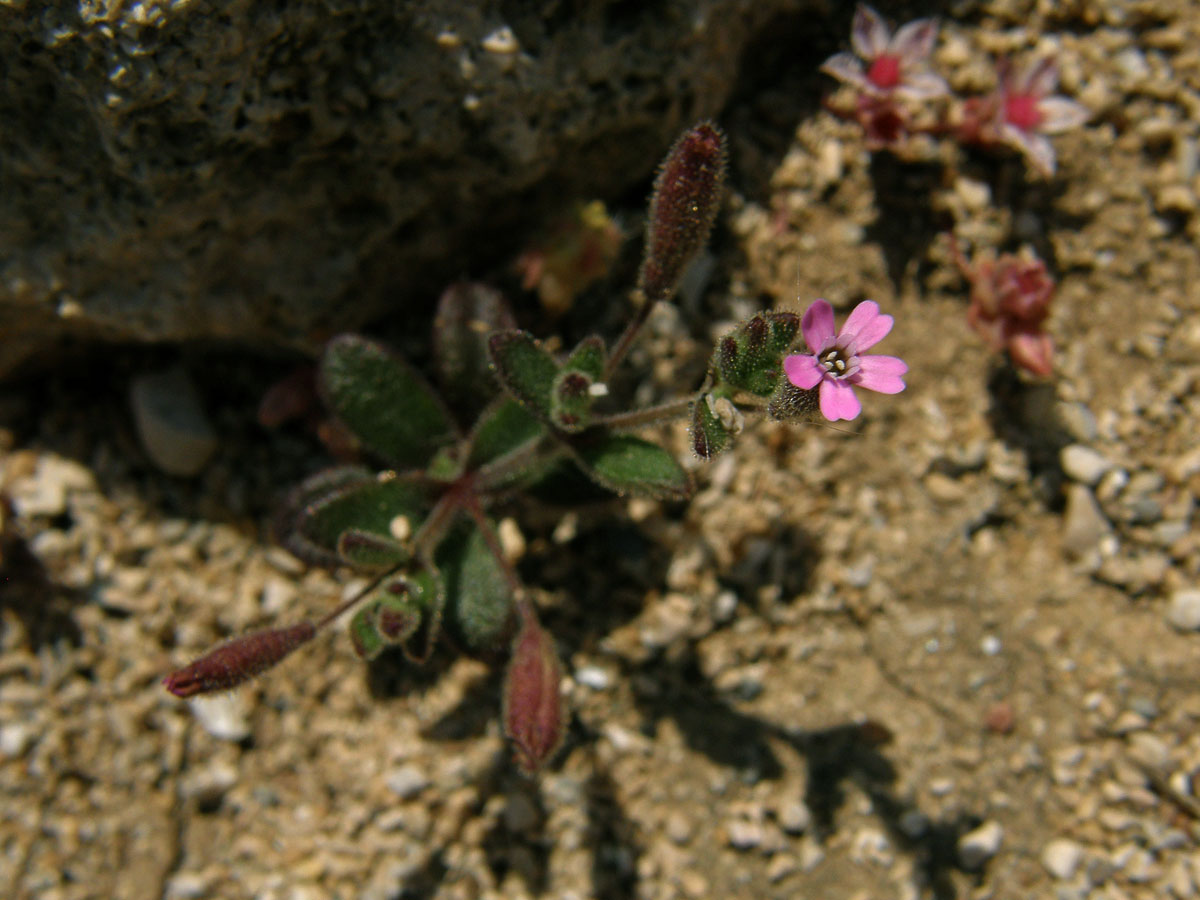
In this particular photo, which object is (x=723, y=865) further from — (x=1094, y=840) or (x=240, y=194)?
(x=240, y=194)

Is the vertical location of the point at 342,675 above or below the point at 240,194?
below

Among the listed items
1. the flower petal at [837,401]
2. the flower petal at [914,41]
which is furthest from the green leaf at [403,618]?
the flower petal at [914,41]

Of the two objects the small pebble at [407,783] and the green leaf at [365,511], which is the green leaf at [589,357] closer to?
the green leaf at [365,511]

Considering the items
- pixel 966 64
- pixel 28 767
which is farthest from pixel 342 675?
pixel 966 64

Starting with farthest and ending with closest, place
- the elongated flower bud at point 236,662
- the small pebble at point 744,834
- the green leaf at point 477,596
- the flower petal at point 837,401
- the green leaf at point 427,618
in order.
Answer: the small pebble at point 744,834
the green leaf at point 477,596
the green leaf at point 427,618
the elongated flower bud at point 236,662
the flower petal at point 837,401

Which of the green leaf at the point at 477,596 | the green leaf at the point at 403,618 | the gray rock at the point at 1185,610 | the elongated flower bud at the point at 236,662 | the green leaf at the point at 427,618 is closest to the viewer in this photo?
the elongated flower bud at the point at 236,662

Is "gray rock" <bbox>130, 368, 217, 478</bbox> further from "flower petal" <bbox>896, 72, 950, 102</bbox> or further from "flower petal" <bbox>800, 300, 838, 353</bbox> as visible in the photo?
"flower petal" <bbox>896, 72, 950, 102</bbox>

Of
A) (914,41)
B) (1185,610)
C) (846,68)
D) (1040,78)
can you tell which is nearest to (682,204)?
(846,68)

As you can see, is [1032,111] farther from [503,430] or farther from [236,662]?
[236,662]
